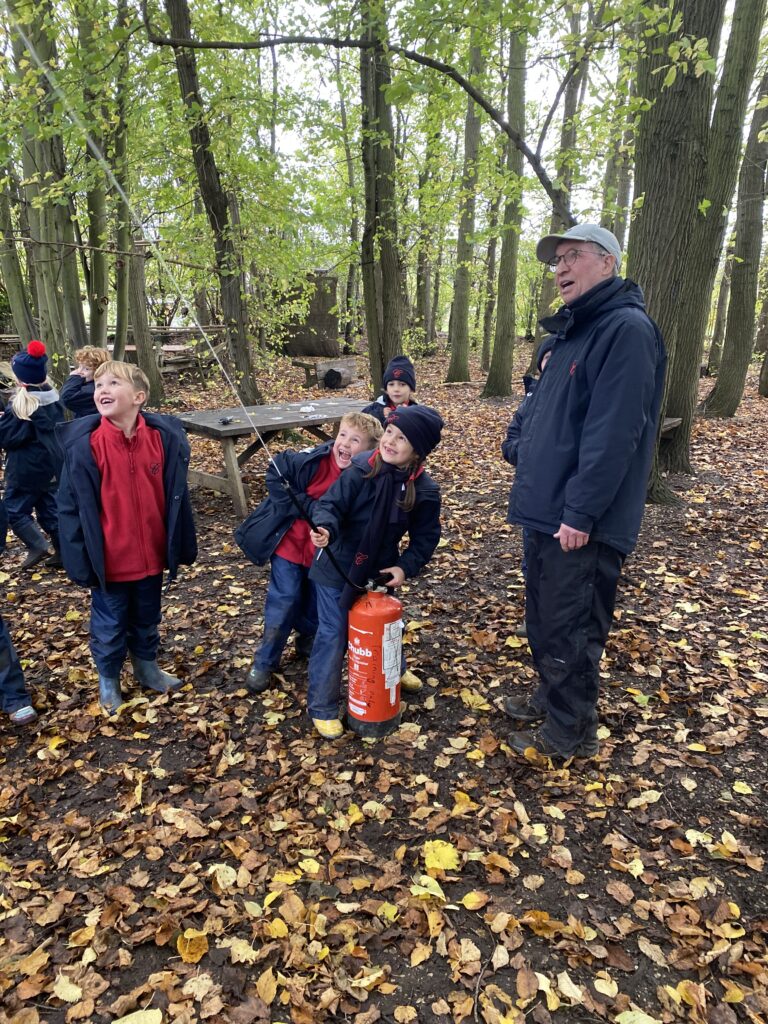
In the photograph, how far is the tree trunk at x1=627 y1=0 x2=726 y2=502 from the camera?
511 cm

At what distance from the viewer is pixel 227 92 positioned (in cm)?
754

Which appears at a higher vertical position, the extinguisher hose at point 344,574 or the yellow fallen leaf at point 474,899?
the extinguisher hose at point 344,574

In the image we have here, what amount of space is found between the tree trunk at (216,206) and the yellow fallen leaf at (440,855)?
23.6 feet

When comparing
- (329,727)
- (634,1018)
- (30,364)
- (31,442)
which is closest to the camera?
(634,1018)

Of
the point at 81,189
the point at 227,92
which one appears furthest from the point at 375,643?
the point at 227,92

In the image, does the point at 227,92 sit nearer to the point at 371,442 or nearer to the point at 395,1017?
the point at 371,442

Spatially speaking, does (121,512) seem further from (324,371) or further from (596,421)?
(324,371)

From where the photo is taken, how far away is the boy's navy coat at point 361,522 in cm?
309

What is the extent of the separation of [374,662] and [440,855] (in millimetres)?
928

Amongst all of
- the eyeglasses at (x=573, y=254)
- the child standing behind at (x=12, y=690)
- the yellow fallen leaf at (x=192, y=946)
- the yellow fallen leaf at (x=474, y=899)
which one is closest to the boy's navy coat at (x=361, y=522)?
the eyeglasses at (x=573, y=254)

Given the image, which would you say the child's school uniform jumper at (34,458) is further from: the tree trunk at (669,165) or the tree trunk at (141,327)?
the tree trunk at (141,327)

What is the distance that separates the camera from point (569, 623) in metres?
2.80

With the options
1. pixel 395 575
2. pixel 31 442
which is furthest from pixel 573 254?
pixel 31 442

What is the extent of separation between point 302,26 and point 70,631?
6.27 meters
